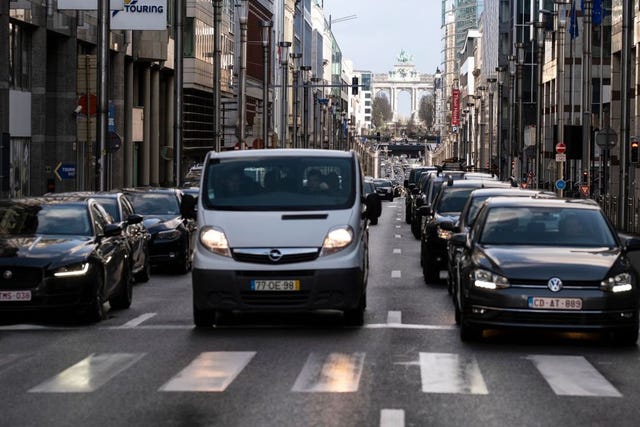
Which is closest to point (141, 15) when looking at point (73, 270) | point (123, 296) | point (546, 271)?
point (123, 296)

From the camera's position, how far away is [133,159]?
7006 centimetres

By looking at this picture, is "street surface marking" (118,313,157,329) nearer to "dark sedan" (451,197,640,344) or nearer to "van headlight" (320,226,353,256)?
"van headlight" (320,226,353,256)

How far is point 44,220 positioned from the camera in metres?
19.2

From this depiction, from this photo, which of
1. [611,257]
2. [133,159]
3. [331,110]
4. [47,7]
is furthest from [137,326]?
[331,110]

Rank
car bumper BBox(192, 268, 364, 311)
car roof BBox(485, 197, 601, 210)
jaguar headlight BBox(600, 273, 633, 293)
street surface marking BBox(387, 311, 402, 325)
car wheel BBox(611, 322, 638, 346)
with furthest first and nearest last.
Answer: street surface marking BBox(387, 311, 402, 325) → car roof BBox(485, 197, 601, 210) → car bumper BBox(192, 268, 364, 311) → car wheel BBox(611, 322, 638, 346) → jaguar headlight BBox(600, 273, 633, 293)

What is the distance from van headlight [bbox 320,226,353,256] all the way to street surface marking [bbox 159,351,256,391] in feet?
8.03

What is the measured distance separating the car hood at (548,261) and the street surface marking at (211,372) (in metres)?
2.72

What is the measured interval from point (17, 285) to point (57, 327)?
0.66 m

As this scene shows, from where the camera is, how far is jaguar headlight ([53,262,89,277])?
17359 millimetres

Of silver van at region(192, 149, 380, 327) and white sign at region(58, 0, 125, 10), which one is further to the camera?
white sign at region(58, 0, 125, 10)

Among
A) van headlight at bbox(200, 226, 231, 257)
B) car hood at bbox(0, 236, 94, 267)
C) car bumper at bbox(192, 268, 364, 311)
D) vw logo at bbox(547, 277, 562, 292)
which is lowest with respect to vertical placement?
car bumper at bbox(192, 268, 364, 311)

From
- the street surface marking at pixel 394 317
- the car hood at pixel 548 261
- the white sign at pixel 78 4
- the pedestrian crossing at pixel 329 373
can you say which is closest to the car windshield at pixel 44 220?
the street surface marking at pixel 394 317

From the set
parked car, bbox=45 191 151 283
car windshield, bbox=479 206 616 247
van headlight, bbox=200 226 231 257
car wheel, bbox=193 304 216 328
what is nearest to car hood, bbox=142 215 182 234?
parked car, bbox=45 191 151 283

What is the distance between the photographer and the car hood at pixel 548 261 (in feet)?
49.1
